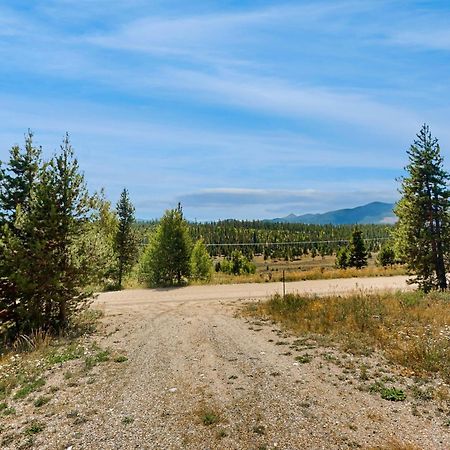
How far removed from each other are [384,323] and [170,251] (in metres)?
18.4

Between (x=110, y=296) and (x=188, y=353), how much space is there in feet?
43.0

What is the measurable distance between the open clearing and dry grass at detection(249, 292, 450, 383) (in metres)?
0.86

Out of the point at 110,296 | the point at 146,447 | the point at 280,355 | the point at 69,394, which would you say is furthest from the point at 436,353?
the point at 110,296

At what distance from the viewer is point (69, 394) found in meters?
8.38

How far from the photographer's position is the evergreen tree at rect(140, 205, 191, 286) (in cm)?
2883

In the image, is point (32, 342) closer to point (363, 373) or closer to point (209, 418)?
point (209, 418)

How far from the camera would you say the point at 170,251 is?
94.3 ft

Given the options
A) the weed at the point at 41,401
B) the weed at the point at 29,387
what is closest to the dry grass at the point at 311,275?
the weed at the point at 29,387

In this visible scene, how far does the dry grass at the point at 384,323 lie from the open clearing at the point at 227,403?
0.86m

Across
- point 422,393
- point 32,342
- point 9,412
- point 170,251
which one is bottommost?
point 9,412

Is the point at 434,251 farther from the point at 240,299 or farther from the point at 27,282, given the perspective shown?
the point at 27,282

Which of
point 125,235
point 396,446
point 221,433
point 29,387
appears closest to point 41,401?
point 29,387

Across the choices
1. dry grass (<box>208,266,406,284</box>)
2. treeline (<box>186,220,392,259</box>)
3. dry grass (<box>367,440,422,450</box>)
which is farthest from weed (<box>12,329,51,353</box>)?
treeline (<box>186,220,392,259</box>)

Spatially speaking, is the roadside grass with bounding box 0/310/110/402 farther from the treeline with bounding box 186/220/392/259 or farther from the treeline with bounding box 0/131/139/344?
the treeline with bounding box 186/220/392/259
